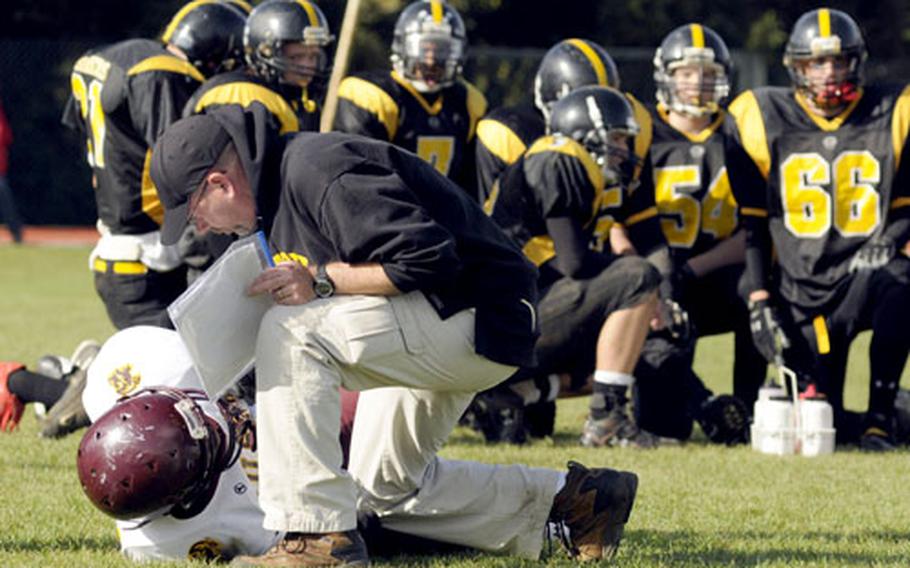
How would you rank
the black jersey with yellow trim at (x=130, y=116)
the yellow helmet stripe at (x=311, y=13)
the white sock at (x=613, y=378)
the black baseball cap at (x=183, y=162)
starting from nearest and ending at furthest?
1. the black baseball cap at (x=183, y=162)
2. the white sock at (x=613, y=378)
3. the black jersey with yellow trim at (x=130, y=116)
4. the yellow helmet stripe at (x=311, y=13)

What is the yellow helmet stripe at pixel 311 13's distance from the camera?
8195 mm

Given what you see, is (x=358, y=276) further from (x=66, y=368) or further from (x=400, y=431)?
(x=66, y=368)

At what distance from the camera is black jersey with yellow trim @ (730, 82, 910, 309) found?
7.82 m

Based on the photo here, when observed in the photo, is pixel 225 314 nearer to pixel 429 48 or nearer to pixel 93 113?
pixel 93 113

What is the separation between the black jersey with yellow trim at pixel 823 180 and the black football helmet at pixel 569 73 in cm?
80

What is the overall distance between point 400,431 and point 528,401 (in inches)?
108

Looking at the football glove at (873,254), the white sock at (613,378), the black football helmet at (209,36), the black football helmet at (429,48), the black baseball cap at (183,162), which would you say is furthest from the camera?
the black football helmet at (429,48)

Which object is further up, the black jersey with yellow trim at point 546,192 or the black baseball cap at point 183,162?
the black baseball cap at point 183,162

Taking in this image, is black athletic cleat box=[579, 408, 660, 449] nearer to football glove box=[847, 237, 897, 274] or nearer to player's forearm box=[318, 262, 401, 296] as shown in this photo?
football glove box=[847, 237, 897, 274]

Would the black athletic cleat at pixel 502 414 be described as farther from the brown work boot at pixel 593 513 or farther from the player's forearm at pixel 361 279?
the player's forearm at pixel 361 279

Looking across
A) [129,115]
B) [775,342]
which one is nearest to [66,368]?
[129,115]

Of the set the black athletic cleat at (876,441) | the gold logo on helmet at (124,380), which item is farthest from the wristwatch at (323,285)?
the black athletic cleat at (876,441)

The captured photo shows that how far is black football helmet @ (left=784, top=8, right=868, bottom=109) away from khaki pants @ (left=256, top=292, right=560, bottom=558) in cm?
350

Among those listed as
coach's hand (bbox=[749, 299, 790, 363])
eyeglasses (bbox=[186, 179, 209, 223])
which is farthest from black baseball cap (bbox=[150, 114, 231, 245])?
coach's hand (bbox=[749, 299, 790, 363])
